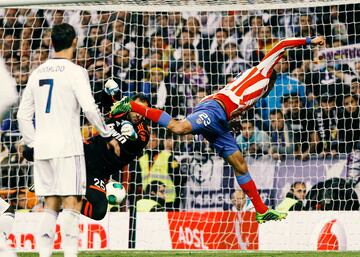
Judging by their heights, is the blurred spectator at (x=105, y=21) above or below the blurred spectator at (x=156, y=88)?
above

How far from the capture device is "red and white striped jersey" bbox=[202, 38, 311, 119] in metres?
9.97

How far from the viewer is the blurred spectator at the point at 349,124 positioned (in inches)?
507

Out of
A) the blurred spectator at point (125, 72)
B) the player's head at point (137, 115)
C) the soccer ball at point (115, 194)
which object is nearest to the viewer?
the soccer ball at point (115, 194)

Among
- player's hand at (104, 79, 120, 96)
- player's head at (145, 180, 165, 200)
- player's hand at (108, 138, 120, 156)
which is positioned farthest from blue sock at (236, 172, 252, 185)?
player's head at (145, 180, 165, 200)

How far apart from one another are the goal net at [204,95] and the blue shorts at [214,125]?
1.85 meters

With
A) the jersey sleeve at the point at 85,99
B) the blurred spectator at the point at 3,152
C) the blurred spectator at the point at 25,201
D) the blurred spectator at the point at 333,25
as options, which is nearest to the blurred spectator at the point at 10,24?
the blurred spectator at the point at 3,152

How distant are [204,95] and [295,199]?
7.41 ft

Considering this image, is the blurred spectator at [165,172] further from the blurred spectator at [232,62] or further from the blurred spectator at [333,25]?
the blurred spectator at [333,25]

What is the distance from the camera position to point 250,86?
10.1 metres

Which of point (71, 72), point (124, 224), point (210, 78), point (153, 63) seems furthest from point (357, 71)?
point (71, 72)

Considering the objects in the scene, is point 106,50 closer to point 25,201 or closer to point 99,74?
point 99,74

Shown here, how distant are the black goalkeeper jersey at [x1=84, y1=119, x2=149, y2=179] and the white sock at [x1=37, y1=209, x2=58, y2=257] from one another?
9.78ft

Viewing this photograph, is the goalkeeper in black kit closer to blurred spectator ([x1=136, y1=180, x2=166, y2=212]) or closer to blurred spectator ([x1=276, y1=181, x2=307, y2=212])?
blurred spectator ([x1=136, y1=180, x2=166, y2=212])

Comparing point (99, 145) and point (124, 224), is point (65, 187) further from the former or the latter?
point (124, 224)
